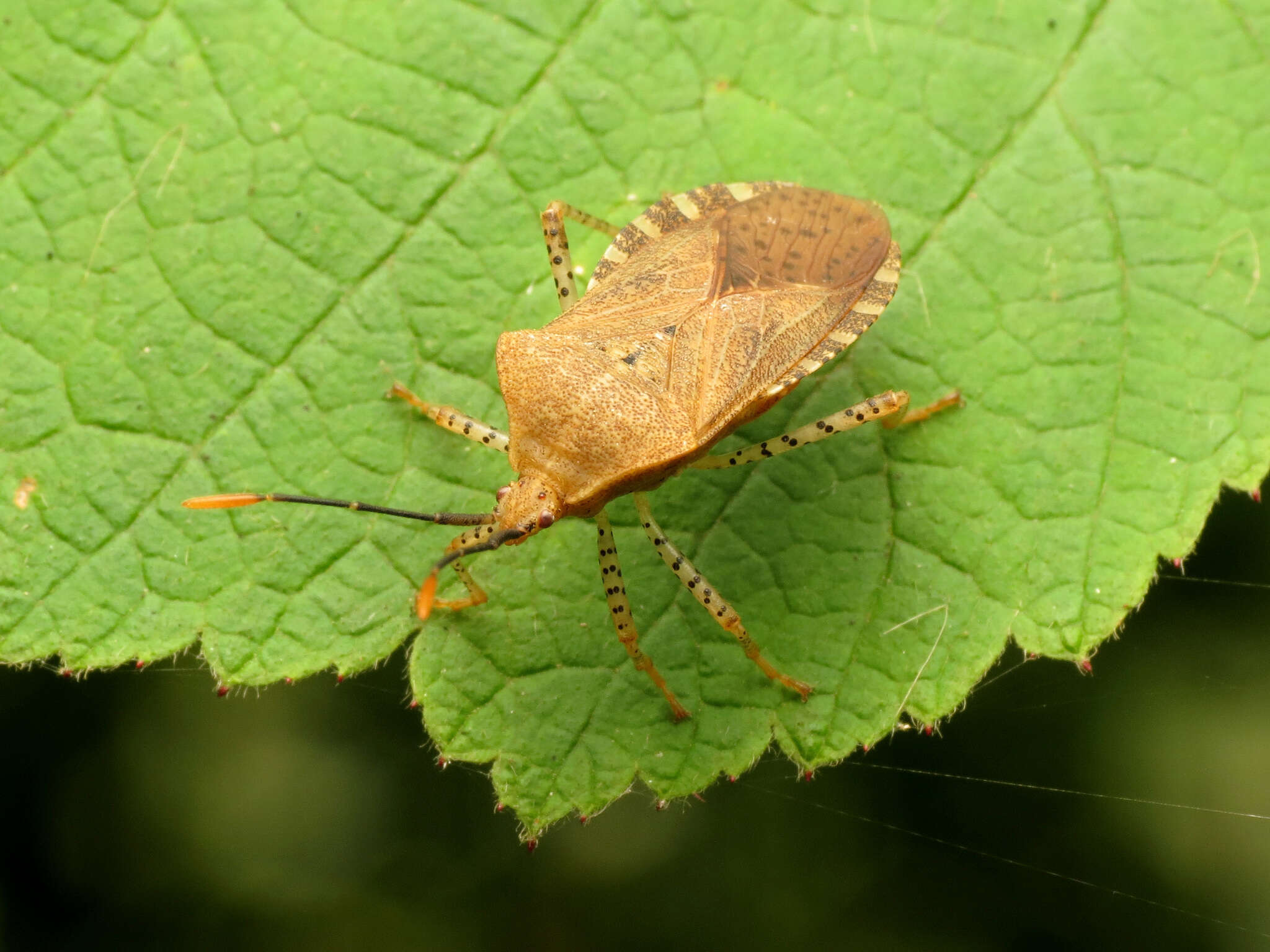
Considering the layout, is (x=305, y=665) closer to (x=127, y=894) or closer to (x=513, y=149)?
(x=127, y=894)

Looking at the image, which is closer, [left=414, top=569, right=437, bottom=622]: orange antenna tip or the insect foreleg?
[left=414, top=569, right=437, bottom=622]: orange antenna tip

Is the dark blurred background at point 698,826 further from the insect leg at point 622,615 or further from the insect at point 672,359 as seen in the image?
the insect at point 672,359

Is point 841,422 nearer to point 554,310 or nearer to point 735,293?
point 735,293

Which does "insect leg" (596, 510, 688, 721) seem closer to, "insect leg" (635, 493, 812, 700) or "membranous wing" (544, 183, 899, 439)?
"insect leg" (635, 493, 812, 700)

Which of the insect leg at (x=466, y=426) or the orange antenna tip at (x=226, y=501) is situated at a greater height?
the insect leg at (x=466, y=426)

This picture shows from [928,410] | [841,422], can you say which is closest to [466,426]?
[841,422]

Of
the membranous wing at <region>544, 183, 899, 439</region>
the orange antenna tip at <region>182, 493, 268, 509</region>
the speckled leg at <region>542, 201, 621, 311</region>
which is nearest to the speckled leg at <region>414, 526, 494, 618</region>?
the orange antenna tip at <region>182, 493, 268, 509</region>

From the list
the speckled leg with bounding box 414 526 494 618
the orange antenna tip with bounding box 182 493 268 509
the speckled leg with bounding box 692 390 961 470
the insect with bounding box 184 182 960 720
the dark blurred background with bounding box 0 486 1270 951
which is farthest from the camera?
the dark blurred background with bounding box 0 486 1270 951

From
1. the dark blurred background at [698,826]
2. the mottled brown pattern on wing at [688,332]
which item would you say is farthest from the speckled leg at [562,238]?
Answer: the dark blurred background at [698,826]

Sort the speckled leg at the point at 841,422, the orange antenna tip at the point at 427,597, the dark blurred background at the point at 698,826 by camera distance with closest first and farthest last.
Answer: the orange antenna tip at the point at 427,597 < the speckled leg at the point at 841,422 < the dark blurred background at the point at 698,826
